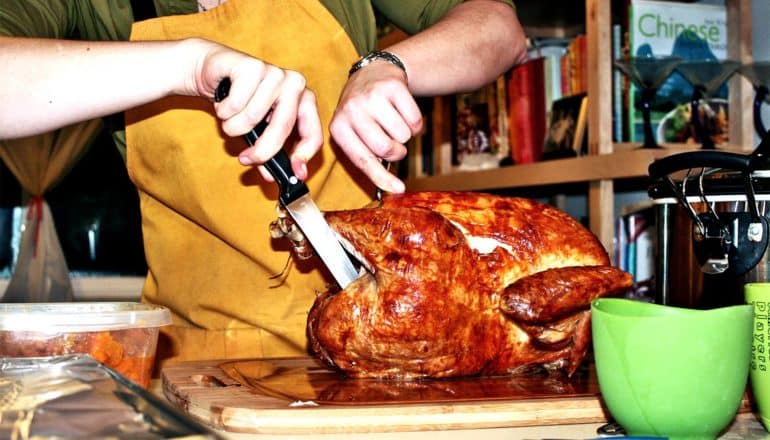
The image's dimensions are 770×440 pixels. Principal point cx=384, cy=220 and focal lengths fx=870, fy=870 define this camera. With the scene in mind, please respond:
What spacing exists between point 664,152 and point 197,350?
1126mm

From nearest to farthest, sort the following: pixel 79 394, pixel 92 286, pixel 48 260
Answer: pixel 79 394 → pixel 48 260 → pixel 92 286

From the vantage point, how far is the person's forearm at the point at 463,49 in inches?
55.5

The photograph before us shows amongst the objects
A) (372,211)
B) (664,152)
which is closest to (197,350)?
(372,211)

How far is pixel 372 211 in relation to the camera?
44.7 inches

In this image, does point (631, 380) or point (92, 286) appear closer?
point (631, 380)

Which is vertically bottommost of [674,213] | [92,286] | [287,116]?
[92,286]

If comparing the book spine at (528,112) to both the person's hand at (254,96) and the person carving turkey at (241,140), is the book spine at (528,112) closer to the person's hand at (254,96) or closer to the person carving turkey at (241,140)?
the person carving turkey at (241,140)

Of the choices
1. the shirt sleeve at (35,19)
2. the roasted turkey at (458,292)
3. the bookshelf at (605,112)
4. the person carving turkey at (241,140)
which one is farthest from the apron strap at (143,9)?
the bookshelf at (605,112)

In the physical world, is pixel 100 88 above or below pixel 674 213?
above

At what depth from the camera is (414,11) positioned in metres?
1.58

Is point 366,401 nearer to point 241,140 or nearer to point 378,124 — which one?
point 378,124

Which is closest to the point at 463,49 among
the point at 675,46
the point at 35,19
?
the point at 35,19

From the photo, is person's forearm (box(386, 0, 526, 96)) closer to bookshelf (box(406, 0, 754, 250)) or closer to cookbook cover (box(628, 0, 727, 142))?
bookshelf (box(406, 0, 754, 250))

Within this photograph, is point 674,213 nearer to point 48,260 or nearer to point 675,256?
point 675,256
